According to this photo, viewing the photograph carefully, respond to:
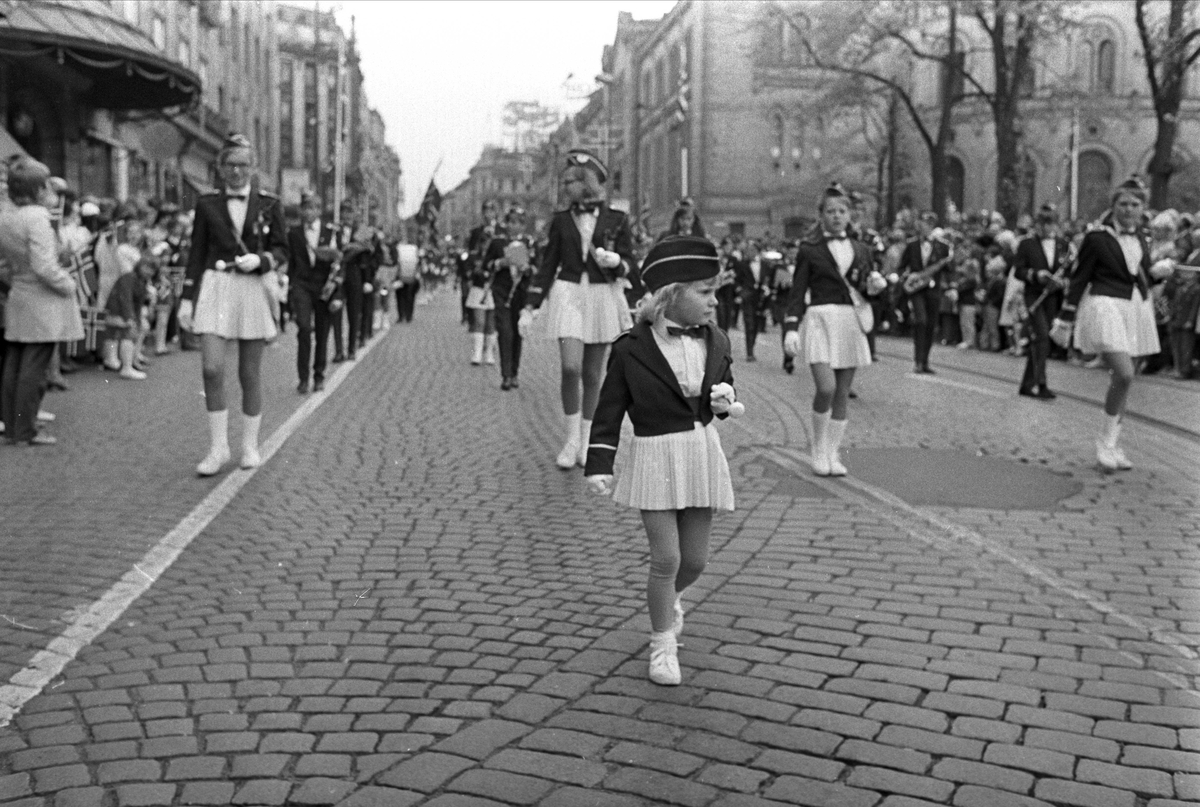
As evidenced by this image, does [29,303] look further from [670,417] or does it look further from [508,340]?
[670,417]

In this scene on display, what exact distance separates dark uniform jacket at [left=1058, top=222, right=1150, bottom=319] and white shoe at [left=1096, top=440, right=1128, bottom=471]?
3.08 ft

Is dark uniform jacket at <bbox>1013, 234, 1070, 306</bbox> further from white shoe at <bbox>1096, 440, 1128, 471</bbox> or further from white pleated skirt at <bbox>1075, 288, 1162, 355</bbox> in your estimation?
white shoe at <bbox>1096, 440, 1128, 471</bbox>

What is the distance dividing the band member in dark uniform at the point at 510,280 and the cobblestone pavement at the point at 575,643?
17.6 feet

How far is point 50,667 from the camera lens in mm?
4797

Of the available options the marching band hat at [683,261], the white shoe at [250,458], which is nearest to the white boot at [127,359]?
the white shoe at [250,458]

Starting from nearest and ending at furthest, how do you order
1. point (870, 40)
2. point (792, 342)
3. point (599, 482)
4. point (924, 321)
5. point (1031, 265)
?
point (599, 482) → point (792, 342) → point (1031, 265) → point (924, 321) → point (870, 40)

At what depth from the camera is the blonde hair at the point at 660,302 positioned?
15.6 feet

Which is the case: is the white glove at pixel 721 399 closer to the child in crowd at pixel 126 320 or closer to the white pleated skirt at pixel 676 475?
the white pleated skirt at pixel 676 475

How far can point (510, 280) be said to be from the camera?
15.9 metres

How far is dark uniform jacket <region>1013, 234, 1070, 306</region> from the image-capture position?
14.7 meters

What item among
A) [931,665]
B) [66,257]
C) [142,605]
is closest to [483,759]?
[931,665]

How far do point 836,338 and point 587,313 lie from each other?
1.53 meters

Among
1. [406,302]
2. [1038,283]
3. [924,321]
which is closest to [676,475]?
[1038,283]

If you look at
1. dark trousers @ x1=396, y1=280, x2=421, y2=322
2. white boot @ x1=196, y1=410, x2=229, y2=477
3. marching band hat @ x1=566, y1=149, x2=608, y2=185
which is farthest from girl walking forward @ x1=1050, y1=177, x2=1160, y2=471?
dark trousers @ x1=396, y1=280, x2=421, y2=322
